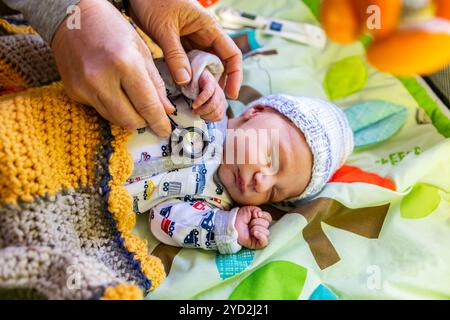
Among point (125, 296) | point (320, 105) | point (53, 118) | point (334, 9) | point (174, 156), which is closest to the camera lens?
point (334, 9)

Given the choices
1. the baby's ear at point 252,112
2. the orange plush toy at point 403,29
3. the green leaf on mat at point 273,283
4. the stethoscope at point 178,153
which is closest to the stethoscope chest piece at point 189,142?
the stethoscope at point 178,153

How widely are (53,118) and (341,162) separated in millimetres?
488

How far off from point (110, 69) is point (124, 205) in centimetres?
19

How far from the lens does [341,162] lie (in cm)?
86

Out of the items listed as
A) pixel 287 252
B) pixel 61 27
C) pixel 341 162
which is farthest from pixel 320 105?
pixel 61 27

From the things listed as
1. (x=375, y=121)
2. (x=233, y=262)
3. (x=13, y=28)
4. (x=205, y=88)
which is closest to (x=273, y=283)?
(x=233, y=262)

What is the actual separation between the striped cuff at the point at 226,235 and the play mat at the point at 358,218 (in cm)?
1

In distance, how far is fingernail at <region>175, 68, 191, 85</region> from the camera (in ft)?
2.15

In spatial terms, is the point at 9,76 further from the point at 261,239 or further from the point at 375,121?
the point at 375,121

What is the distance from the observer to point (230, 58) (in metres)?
0.74

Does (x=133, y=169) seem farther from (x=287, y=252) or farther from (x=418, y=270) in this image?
(x=418, y=270)

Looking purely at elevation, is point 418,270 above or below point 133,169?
below

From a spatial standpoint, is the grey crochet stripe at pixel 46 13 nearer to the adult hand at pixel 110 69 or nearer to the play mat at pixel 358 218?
the adult hand at pixel 110 69

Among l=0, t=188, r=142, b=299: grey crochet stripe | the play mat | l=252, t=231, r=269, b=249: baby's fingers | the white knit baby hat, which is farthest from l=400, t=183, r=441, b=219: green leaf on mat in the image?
l=0, t=188, r=142, b=299: grey crochet stripe
